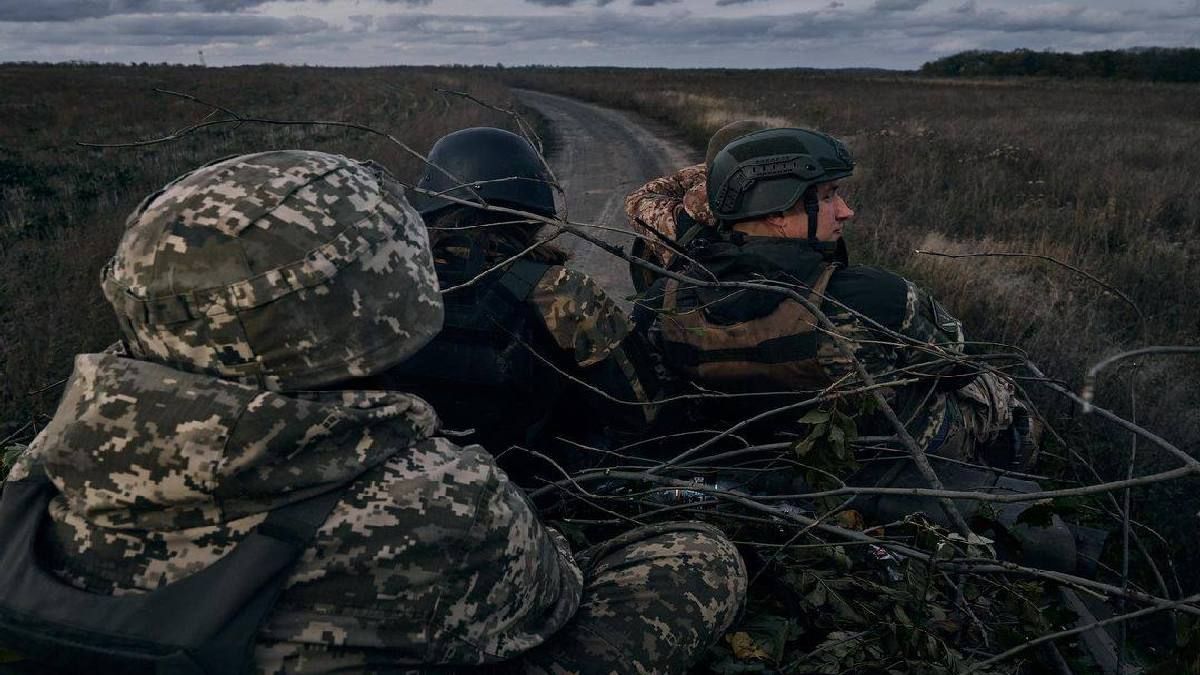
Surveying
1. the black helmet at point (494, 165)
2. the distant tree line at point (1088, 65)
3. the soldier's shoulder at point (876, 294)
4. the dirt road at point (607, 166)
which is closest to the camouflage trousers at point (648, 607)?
the soldier's shoulder at point (876, 294)

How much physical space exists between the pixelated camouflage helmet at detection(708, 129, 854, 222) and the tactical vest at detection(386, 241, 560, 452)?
3.02 ft

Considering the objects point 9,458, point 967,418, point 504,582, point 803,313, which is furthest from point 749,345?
point 9,458

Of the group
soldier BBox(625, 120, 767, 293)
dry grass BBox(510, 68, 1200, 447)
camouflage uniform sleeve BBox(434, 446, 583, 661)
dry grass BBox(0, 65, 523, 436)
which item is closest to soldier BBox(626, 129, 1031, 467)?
soldier BBox(625, 120, 767, 293)

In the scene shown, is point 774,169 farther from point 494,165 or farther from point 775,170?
point 494,165

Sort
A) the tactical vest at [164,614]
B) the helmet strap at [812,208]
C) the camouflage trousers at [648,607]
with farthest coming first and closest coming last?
the helmet strap at [812,208], the camouflage trousers at [648,607], the tactical vest at [164,614]

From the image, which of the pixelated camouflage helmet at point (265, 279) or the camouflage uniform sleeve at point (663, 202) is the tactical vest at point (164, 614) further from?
the camouflage uniform sleeve at point (663, 202)

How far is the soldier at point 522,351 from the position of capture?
9.02 feet

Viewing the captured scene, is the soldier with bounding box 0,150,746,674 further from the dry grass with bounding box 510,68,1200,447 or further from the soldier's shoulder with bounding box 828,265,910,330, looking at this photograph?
the dry grass with bounding box 510,68,1200,447

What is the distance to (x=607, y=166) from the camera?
13.1 m

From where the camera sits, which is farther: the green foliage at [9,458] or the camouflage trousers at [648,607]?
the green foliage at [9,458]

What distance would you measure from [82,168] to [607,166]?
883 centimetres

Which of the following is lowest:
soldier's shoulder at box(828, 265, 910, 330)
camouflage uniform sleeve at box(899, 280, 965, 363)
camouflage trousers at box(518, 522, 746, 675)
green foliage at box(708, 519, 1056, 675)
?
green foliage at box(708, 519, 1056, 675)

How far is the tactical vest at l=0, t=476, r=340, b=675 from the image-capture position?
135cm

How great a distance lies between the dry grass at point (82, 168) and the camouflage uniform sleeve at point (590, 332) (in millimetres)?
2851
